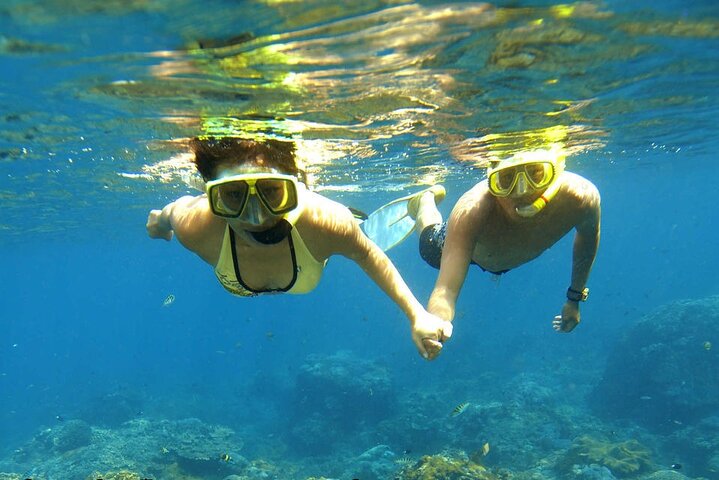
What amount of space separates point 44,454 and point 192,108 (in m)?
23.2

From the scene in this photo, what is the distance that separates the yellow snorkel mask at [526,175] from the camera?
16.1ft

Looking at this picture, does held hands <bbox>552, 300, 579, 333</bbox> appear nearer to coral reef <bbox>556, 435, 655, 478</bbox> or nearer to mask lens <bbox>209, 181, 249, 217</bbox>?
mask lens <bbox>209, 181, 249, 217</bbox>

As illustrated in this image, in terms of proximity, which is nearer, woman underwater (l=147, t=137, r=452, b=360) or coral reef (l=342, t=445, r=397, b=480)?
woman underwater (l=147, t=137, r=452, b=360)

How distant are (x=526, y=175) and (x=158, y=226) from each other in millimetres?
4520

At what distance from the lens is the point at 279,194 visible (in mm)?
4230

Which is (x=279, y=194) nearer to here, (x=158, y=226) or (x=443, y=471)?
(x=158, y=226)

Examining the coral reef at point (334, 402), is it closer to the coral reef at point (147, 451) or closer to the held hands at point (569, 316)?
the coral reef at point (147, 451)

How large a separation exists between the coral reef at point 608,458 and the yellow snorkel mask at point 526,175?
11.2 meters

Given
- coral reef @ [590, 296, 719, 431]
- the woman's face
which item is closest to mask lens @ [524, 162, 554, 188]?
the woman's face

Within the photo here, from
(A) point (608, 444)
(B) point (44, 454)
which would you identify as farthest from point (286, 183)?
(B) point (44, 454)

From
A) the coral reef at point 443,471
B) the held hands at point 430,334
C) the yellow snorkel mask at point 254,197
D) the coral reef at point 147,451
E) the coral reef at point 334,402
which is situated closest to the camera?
the held hands at point 430,334

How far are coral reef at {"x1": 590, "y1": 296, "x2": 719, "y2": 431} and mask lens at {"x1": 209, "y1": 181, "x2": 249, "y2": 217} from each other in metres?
19.4

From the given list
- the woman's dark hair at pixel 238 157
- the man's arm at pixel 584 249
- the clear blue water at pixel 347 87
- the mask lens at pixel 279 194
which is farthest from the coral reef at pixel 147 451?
the mask lens at pixel 279 194

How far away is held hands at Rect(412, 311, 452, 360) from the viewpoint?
12.7ft
